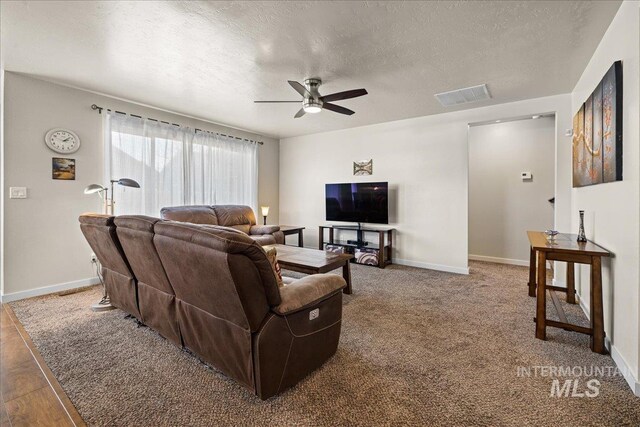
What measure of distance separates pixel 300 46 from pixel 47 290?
13.1 feet

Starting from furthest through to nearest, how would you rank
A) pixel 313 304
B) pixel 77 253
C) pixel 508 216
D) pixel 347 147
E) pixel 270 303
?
pixel 347 147 < pixel 508 216 < pixel 77 253 < pixel 313 304 < pixel 270 303

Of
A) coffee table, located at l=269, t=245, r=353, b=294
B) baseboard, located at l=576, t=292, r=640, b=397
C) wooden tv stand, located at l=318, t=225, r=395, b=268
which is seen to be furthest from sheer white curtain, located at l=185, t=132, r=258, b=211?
baseboard, located at l=576, t=292, r=640, b=397

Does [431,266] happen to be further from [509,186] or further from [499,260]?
[509,186]

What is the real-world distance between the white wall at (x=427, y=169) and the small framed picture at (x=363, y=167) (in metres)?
0.09

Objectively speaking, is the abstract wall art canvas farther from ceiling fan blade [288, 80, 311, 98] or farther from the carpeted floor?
ceiling fan blade [288, 80, 311, 98]

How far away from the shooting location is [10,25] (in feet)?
7.59

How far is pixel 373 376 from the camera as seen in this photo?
1.89 m

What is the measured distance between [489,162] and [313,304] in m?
4.91

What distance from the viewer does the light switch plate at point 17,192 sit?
10.6ft

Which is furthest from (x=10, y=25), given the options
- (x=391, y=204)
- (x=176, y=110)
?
(x=391, y=204)

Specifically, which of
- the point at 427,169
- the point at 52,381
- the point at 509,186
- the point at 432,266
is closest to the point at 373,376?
the point at 52,381

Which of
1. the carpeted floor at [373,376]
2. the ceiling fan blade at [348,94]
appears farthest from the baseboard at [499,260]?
the ceiling fan blade at [348,94]

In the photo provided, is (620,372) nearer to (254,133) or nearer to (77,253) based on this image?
(77,253)

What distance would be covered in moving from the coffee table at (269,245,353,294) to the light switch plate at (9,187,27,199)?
294 cm
